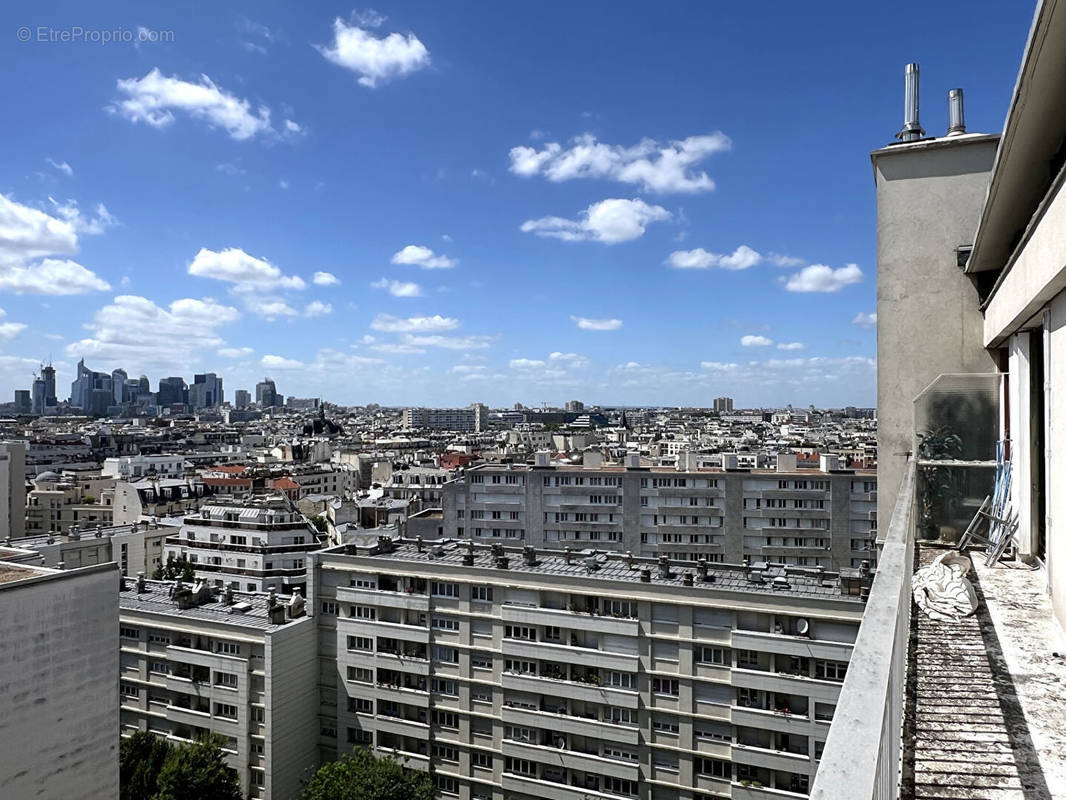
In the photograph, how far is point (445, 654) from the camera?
21.8m

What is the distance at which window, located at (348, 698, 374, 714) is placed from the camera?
2267 cm

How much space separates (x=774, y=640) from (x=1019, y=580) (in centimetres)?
1377

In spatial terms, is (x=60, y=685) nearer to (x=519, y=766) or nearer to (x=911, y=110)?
(x=519, y=766)

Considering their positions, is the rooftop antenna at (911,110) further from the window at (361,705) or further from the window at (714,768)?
the window at (361,705)

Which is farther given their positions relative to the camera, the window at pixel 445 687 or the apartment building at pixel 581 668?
the window at pixel 445 687

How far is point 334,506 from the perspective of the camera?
5025 centimetres

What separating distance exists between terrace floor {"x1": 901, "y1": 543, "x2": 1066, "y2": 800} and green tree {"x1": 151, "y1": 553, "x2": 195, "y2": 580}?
132 ft

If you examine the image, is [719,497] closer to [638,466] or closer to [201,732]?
[638,466]

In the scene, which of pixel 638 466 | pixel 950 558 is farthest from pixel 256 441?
pixel 950 558

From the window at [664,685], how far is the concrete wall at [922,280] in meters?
12.3

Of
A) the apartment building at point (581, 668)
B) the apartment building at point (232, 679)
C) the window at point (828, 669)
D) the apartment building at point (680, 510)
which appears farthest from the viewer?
the apartment building at point (680, 510)

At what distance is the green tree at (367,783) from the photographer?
18359 millimetres

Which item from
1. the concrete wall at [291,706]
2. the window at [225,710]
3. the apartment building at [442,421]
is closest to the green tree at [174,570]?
the window at [225,710]

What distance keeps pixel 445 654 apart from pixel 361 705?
12.2ft
